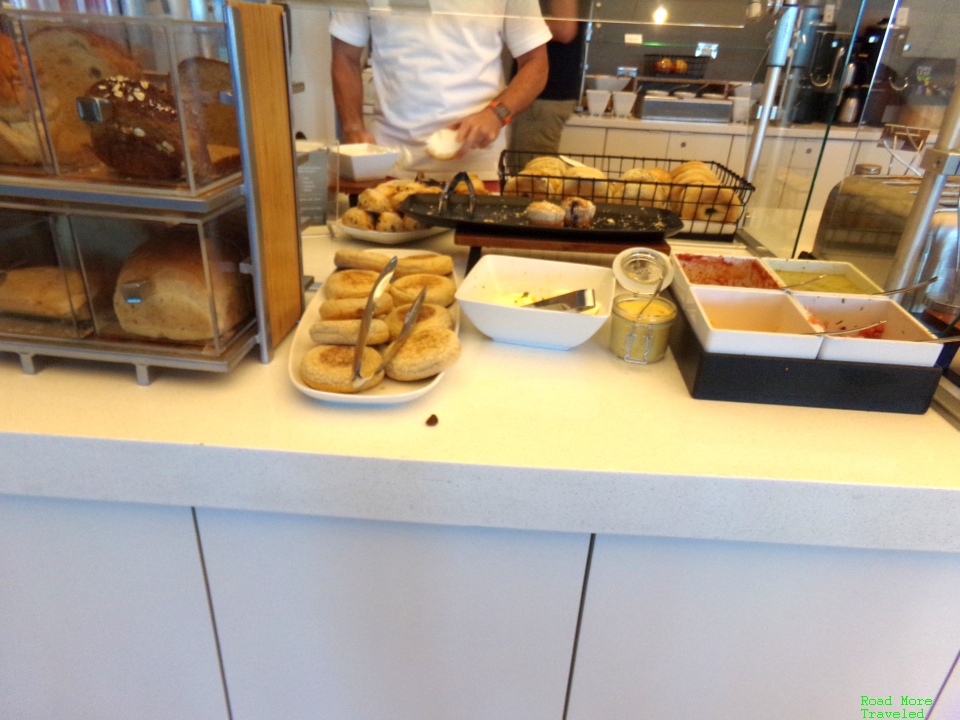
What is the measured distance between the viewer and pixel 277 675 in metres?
0.75

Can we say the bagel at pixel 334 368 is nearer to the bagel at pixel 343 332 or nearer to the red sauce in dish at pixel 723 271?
the bagel at pixel 343 332

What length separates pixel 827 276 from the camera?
0.86 meters

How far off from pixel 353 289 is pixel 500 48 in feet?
4.29

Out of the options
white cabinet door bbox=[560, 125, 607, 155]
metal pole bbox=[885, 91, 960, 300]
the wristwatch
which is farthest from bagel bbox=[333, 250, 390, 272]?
white cabinet door bbox=[560, 125, 607, 155]

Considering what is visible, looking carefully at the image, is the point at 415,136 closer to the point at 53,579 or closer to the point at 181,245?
the point at 181,245

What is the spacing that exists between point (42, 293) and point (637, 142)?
3262 millimetres

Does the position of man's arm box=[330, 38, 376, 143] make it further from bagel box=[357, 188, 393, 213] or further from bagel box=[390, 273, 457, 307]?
bagel box=[390, 273, 457, 307]

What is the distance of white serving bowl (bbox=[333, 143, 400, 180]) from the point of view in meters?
1.28

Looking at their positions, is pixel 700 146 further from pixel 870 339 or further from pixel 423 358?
pixel 423 358

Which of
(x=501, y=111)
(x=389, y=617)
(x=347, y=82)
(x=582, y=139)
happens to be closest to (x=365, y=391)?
(x=389, y=617)

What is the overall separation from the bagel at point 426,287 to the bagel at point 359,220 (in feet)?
0.86

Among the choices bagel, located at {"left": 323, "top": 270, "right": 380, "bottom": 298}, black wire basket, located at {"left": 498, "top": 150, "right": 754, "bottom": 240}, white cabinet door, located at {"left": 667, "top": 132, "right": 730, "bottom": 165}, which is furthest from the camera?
white cabinet door, located at {"left": 667, "top": 132, "right": 730, "bottom": 165}

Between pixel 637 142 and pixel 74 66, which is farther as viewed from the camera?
pixel 637 142

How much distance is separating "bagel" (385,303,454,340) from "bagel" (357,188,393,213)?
38 cm
